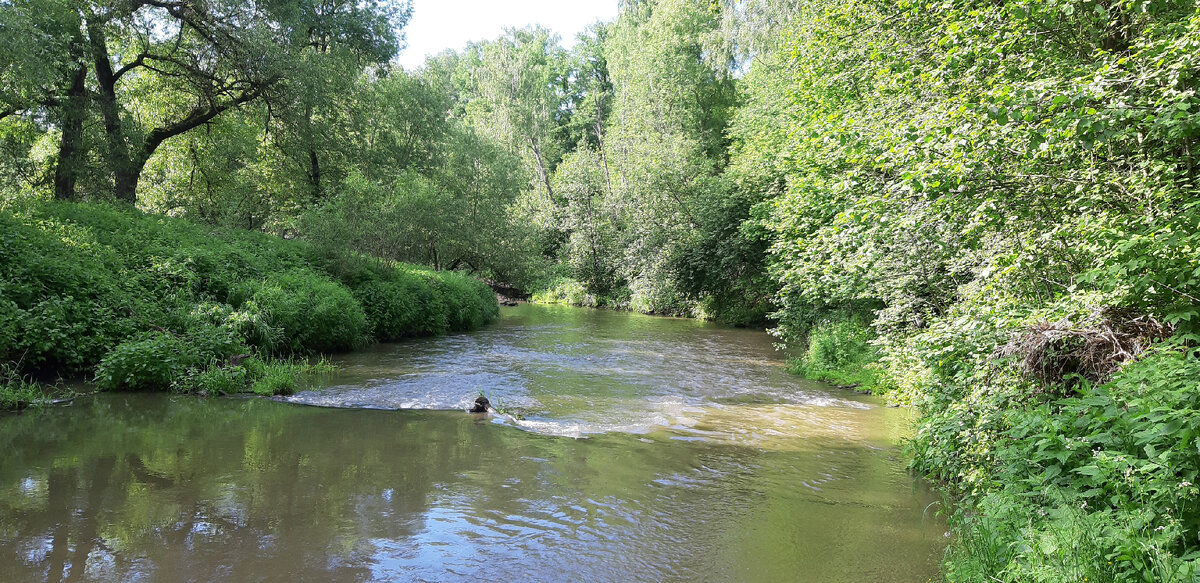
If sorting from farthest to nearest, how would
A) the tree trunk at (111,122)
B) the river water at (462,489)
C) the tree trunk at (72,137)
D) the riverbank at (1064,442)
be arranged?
the tree trunk at (111,122), the tree trunk at (72,137), the river water at (462,489), the riverbank at (1064,442)

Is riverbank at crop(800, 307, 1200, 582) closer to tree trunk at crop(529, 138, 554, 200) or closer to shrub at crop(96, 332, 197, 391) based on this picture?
shrub at crop(96, 332, 197, 391)

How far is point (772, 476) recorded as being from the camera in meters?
7.60

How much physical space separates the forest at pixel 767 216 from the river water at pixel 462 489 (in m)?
1.01

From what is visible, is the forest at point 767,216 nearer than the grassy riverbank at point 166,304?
Yes

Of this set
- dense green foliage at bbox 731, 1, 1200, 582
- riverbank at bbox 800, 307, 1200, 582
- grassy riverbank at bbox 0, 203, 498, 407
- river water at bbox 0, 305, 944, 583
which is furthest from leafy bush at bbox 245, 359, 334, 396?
riverbank at bbox 800, 307, 1200, 582

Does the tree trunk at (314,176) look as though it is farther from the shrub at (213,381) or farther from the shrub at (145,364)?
the shrub at (213,381)

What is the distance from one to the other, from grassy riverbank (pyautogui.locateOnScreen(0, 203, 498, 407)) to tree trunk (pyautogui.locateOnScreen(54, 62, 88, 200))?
2.55 m

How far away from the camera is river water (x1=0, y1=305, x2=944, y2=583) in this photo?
17.1 ft

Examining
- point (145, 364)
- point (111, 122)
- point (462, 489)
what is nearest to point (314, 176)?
point (111, 122)

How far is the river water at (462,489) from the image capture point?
5.20m

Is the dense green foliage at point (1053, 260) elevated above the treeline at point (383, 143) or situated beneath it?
situated beneath

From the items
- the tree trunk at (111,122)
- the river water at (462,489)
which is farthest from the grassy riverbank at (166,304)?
the tree trunk at (111,122)

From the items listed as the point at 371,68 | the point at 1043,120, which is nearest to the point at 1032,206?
the point at 1043,120

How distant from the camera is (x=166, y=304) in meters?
12.9
